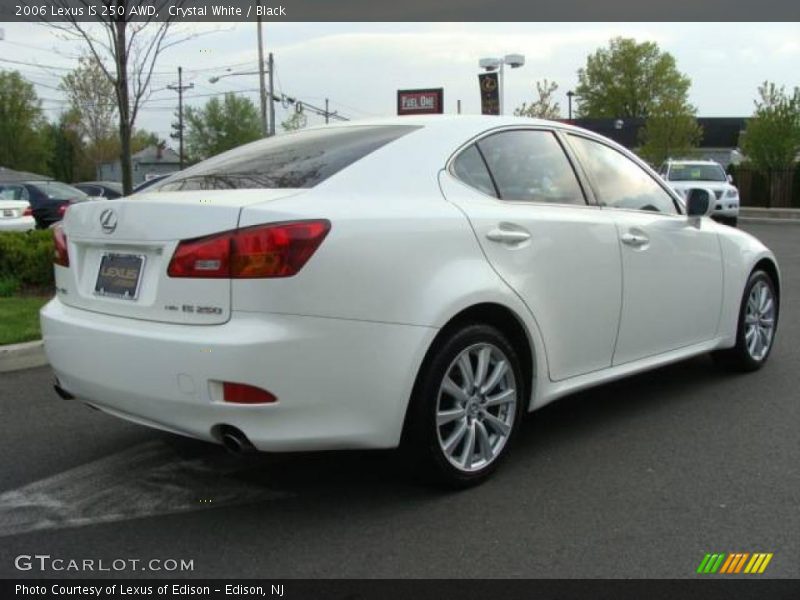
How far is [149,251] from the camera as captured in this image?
3207 millimetres

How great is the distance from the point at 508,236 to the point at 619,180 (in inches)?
51.0

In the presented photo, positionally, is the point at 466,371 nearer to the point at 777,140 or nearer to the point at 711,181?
the point at 711,181

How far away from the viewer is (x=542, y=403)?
12.8 ft

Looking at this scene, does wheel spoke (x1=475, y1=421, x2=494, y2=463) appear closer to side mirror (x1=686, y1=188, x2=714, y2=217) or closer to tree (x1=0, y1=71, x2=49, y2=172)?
side mirror (x1=686, y1=188, x2=714, y2=217)

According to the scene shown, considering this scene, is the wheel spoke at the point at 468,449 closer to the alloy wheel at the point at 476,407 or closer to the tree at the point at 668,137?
the alloy wheel at the point at 476,407

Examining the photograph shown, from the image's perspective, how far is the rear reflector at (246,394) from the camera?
2.93 metres

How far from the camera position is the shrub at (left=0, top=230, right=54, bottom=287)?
8906 mm

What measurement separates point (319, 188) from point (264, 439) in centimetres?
101

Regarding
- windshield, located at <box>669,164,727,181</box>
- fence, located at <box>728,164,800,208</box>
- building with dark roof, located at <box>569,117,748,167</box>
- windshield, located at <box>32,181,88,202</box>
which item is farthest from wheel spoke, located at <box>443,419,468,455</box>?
building with dark roof, located at <box>569,117,748,167</box>

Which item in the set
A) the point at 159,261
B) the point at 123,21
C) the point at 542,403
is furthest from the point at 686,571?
the point at 123,21

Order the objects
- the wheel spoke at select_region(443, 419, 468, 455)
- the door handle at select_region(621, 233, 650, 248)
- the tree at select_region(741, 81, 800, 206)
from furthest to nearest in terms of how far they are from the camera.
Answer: the tree at select_region(741, 81, 800, 206) → the door handle at select_region(621, 233, 650, 248) → the wheel spoke at select_region(443, 419, 468, 455)

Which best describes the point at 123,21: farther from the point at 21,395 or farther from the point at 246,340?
the point at 246,340

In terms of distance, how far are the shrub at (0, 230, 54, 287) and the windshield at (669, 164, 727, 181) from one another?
1724cm

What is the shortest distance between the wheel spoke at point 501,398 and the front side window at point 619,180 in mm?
1283
